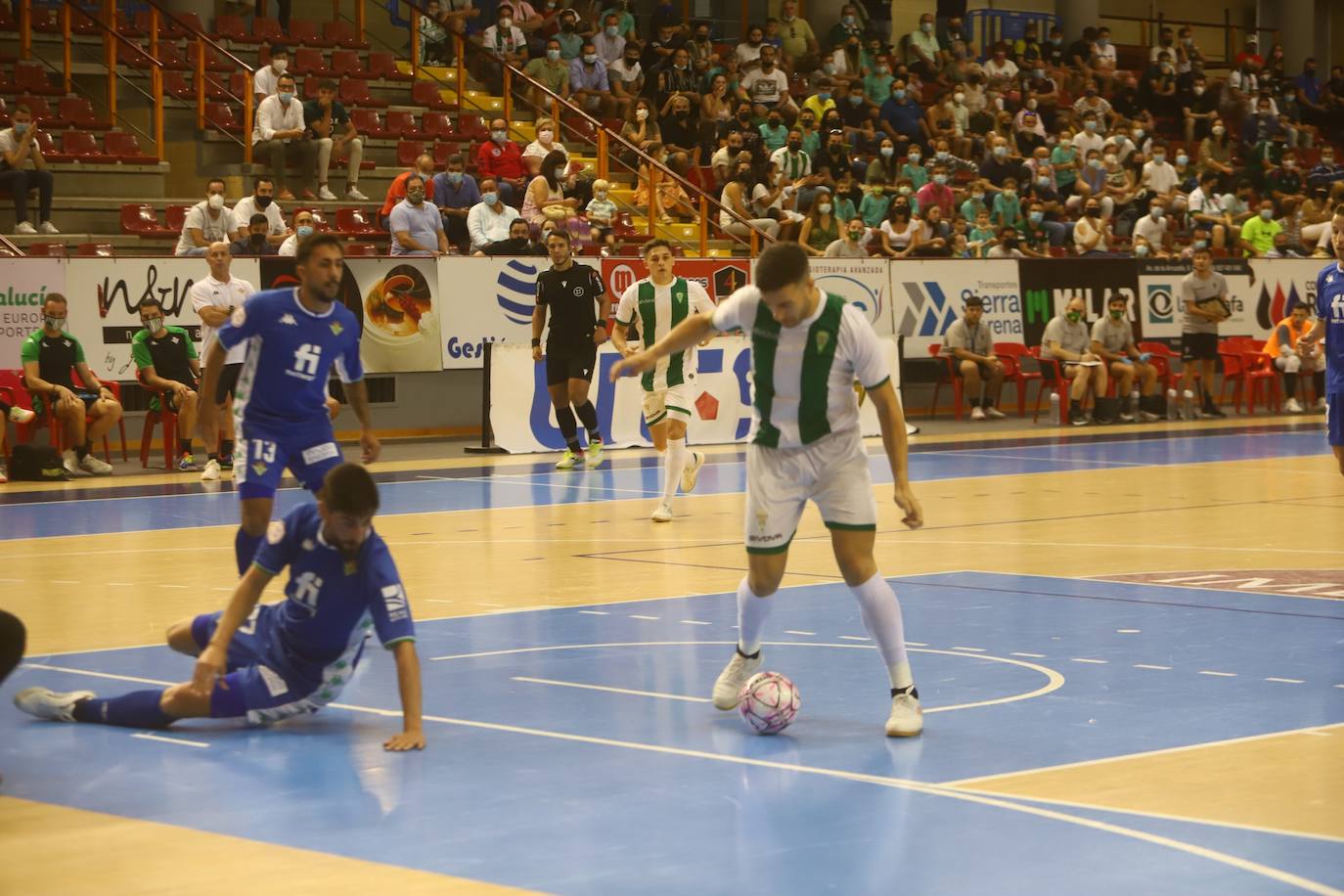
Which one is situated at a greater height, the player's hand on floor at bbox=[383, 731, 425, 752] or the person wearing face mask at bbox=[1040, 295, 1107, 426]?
the person wearing face mask at bbox=[1040, 295, 1107, 426]

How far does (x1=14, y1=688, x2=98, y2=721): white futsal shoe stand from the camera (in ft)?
26.0

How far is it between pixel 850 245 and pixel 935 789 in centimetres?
2144

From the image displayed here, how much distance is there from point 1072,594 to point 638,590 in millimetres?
2741

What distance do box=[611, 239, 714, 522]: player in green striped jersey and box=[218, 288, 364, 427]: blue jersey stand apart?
21.5 ft

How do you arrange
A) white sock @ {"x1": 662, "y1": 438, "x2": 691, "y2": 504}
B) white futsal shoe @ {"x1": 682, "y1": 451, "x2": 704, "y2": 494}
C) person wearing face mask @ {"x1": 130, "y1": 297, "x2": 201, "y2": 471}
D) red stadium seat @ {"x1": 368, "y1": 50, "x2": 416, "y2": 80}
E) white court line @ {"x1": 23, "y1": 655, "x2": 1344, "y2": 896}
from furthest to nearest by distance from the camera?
red stadium seat @ {"x1": 368, "y1": 50, "x2": 416, "y2": 80} < person wearing face mask @ {"x1": 130, "y1": 297, "x2": 201, "y2": 471} < white futsal shoe @ {"x1": 682, "y1": 451, "x2": 704, "y2": 494} < white sock @ {"x1": 662, "y1": 438, "x2": 691, "y2": 504} < white court line @ {"x1": 23, "y1": 655, "x2": 1344, "y2": 896}

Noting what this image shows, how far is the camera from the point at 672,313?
54.9 feet

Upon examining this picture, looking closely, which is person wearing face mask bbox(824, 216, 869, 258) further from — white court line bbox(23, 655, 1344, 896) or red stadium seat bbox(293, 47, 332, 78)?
white court line bbox(23, 655, 1344, 896)

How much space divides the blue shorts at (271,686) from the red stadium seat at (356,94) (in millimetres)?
21732

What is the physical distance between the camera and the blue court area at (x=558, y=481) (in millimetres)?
16391

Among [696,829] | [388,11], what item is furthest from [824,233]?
[696,829]

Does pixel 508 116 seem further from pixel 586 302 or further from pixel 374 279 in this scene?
pixel 586 302

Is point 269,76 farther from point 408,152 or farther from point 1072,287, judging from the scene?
point 1072,287

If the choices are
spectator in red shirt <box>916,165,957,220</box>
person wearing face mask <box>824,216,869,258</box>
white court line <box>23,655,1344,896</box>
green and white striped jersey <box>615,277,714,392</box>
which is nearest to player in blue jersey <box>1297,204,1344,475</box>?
green and white striped jersey <box>615,277,714,392</box>

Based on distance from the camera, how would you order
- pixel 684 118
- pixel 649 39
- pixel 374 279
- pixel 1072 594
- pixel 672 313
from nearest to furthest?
Result: pixel 1072 594 < pixel 672 313 < pixel 374 279 < pixel 684 118 < pixel 649 39
